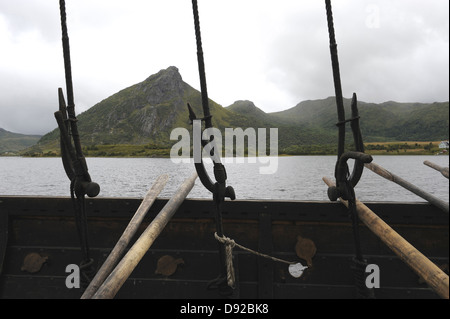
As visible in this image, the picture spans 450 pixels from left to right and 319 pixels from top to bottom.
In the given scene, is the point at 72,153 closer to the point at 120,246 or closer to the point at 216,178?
the point at 120,246

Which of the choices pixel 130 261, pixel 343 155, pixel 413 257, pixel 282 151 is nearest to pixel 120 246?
pixel 130 261

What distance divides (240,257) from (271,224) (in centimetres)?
63

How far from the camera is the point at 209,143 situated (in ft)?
9.22

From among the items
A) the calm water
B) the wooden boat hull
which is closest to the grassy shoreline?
the calm water

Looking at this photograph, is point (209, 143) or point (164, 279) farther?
point (164, 279)

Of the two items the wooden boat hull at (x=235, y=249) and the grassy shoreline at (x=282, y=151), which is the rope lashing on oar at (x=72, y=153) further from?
the grassy shoreline at (x=282, y=151)

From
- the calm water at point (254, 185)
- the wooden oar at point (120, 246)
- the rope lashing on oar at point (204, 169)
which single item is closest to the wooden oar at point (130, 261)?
the wooden oar at point (120, 246)

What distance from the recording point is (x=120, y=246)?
292cm

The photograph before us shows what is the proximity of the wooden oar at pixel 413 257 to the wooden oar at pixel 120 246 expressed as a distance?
2.59m

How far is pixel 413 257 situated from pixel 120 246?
2.78 m

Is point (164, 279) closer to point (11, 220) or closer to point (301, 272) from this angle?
point (301, 272)
